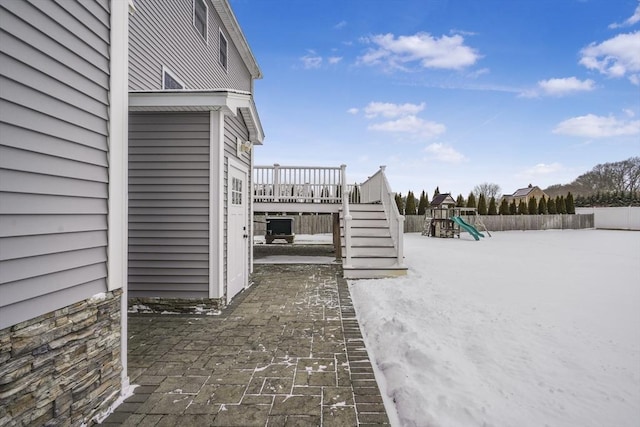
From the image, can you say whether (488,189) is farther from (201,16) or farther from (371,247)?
(201,16)

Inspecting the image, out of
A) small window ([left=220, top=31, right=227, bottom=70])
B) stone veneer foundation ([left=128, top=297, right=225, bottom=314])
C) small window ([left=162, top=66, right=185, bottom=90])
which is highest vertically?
small window ([left=220, top=31, right=227, bottom=70])

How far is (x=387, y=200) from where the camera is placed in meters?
7.83

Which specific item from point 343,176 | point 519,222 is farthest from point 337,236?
point 519,222

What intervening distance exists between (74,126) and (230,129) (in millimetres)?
2937

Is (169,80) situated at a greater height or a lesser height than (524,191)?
lesser

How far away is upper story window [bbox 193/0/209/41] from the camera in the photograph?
690 centimetres

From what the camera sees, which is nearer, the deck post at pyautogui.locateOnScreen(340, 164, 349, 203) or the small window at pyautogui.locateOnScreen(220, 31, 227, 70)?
the small window at pyautogui.locateOnScreen(220, 31, 227, 70)

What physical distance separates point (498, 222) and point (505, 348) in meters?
20.9

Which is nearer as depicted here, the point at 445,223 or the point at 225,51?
the point at 225,51

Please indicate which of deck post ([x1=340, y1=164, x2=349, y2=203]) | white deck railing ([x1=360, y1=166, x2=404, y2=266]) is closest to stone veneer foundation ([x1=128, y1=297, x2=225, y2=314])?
white deck railing ([x1=360, y1=166, x2=404, y2=266])

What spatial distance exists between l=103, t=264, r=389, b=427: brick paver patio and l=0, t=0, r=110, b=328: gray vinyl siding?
1.04 m

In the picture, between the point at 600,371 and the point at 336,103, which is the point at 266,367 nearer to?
the point at 600,371

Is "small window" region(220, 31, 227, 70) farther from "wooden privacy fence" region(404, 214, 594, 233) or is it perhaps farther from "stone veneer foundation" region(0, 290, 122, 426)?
"wooden privacy fence" region(404, 214, 594, 233)

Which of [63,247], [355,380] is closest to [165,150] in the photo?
[63,247]
